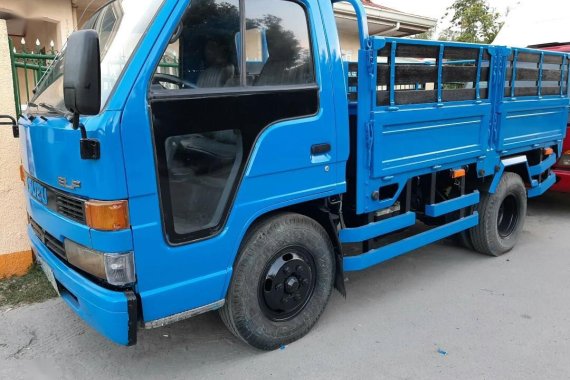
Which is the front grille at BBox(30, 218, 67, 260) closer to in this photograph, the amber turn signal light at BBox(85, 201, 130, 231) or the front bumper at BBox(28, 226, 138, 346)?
the front bumper at BBox(28, 226, 138, 346)

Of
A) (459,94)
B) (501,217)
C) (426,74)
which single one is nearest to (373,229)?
(426,74)

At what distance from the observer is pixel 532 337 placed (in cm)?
321

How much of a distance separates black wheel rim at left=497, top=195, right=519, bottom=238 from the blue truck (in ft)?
4.70

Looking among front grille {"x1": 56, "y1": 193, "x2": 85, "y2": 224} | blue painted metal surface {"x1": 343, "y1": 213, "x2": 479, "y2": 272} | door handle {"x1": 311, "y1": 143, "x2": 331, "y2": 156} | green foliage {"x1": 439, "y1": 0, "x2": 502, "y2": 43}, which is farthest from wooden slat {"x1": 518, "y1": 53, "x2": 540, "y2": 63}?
green foliage {"x1": 439, "y1": 0, "x2": 502, "y2": 43}

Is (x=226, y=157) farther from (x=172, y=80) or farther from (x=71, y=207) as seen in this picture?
(x=71, y=207)

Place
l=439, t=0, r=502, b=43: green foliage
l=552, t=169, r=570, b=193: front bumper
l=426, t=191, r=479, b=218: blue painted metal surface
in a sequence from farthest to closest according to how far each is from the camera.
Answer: l=439, t=0, r=502, b=43: green foliage < l=552, t=169, r=570, b=193: front bumper < l=426, t=191, r=479, b=218: blue painted metal surface

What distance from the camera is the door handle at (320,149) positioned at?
2.89 m

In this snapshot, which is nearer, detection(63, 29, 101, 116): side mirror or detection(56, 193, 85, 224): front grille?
detection(63, 29, 101, 116): side mirror

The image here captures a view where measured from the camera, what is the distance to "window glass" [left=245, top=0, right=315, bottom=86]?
8.74 ft

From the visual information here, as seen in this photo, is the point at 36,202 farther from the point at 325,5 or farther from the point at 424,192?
the point at 424,192

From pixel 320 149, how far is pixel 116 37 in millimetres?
1333

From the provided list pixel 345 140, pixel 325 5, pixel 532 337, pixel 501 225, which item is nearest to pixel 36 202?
pixel 345 140

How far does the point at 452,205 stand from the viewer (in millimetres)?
4012

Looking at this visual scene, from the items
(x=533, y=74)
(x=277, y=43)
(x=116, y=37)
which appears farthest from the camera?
(x=533, y=74)
